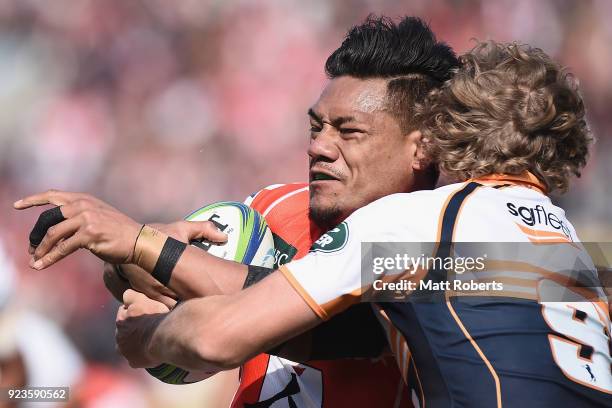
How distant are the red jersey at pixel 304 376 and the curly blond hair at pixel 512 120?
29.0 inches

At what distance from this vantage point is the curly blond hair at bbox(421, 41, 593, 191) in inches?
102

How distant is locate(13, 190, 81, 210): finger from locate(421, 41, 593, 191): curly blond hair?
1143mm

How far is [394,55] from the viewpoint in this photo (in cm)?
330

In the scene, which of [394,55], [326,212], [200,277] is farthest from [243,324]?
[394,55]

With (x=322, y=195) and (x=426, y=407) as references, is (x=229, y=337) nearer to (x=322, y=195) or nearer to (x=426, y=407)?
(x=426, y=407)

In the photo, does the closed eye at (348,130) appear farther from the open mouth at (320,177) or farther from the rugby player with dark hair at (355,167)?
the open mouth at (320,177)

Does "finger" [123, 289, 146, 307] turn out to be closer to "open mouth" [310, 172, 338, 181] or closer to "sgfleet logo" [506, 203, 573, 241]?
"open mouth" [310, 172, 338, 181]

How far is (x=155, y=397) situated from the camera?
5.35 metres

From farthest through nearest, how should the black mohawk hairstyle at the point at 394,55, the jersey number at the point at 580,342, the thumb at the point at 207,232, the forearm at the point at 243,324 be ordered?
the black mohawk hairstyle at the point at 394,55
the thumb at the point at 207,232
the jersey number at the point at 580,342
the forearm at the point at 243,324

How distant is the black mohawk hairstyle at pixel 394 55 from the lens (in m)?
3.30

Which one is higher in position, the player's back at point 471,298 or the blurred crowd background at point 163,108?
the blurred crowd background at point 163,108

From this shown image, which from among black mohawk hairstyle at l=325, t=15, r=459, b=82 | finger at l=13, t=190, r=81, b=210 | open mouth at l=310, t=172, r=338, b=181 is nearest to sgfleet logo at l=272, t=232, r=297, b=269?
open mouth at l=310, t=172, r=338, b=181

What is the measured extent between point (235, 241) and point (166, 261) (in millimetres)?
502

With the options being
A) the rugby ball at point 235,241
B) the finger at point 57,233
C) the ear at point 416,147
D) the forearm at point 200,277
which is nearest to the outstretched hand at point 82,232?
the finger at point 57,233
